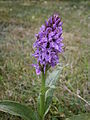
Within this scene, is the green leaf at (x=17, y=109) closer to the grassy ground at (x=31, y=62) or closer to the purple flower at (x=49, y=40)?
the grassy ground at (x=31, y=62)

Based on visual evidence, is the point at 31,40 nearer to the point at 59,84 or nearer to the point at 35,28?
the point at 35,28

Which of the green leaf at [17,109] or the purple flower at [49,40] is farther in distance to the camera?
the green leaf at [17,109]

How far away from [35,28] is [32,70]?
2.26 m

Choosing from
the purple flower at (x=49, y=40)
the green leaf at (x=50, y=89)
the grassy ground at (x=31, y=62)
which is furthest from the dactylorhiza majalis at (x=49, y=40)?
the green leaf at (x=50, y=89)

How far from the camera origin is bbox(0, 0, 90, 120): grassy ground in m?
2.25

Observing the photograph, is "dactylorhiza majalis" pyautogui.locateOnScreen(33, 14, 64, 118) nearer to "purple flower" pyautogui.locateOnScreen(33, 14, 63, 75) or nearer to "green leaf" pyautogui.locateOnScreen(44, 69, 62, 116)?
"purple flower" pyautogui.locateOnScreen(33, 14, 63, 75)

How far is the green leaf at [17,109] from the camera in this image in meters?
1.64

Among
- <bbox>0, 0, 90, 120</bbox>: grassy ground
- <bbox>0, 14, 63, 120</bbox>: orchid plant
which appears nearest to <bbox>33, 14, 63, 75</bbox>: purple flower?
<bbox>0, 14, 63, 120</bbox>: orchid plant

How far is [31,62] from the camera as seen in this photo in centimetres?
315

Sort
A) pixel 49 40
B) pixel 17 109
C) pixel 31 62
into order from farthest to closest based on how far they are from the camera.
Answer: pixel 31 62
pixel 17 109
pixel 49 40

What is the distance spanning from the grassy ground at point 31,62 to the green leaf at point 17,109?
324 millimetres

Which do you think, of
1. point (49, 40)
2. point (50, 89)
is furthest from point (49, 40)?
point (50, 89)

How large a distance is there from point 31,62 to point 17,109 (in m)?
1.51

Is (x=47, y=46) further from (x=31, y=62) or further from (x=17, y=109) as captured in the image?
(x=31, y=62)
